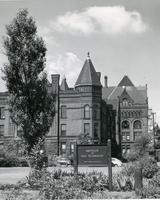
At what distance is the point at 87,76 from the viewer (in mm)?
60031

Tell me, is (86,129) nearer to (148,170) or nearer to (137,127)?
(137,127)

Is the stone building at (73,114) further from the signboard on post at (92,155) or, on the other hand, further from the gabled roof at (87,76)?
the signboard on post at (92,155)

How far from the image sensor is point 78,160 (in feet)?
49.0

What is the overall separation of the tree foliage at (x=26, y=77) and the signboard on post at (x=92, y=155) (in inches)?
162

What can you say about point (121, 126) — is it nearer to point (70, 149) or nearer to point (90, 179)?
point (70, 149)

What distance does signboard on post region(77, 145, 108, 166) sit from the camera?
1491cm

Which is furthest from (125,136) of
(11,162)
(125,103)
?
(11,162)

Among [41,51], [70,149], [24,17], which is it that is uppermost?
[24,17]

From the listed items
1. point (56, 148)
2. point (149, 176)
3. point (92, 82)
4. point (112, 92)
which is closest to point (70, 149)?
point (56, 148)

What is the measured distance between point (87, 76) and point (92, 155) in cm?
4548

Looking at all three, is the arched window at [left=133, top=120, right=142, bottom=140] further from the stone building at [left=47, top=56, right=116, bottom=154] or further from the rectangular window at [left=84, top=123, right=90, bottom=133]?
the rectangular window at [left=84, top=123, right=90, bottom=133]

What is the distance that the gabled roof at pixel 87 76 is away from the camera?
59.1 m

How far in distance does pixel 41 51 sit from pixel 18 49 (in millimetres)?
1192

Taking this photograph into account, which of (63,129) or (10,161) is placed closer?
(10,161)
